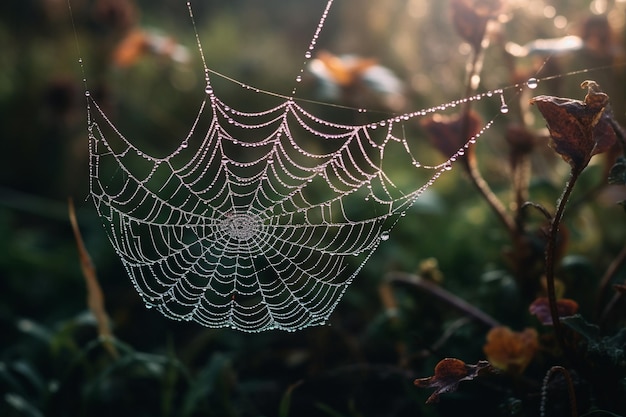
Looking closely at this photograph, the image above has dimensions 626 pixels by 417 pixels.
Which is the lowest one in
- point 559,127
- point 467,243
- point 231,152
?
point 559,127

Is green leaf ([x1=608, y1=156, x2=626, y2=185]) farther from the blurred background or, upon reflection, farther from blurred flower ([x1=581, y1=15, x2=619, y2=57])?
blurred flower ([x1=581, y1=15, x2=619, y2=57])

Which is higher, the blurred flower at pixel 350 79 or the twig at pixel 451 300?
the blurred flower at pixel 350 79

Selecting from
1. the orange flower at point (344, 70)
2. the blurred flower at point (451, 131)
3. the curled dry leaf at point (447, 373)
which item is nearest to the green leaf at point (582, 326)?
the curled dry leaf at point (447, 373)

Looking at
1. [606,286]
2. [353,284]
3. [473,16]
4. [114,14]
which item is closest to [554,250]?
[606,286]

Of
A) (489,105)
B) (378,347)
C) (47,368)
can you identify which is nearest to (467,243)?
(378,347)

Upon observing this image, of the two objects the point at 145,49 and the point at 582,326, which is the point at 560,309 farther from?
the point at 145,49

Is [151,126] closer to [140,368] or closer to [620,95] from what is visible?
[140,368]

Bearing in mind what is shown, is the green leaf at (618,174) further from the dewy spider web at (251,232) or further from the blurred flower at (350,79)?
the blurred flower at (350,79)
